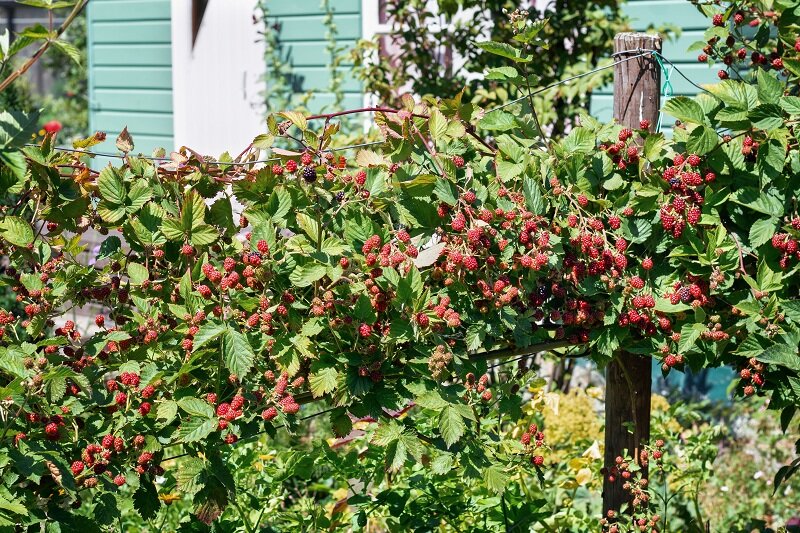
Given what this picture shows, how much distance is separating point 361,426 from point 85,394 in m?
1.01

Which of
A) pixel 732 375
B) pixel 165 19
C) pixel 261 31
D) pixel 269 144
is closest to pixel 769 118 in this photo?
pixel 269 144

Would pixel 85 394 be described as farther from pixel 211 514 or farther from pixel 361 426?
pixel 361 426

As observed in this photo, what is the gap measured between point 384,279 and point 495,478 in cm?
50

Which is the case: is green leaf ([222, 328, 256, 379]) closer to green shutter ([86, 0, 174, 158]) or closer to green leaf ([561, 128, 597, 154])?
green leaf ([561, 128, 597, 154])

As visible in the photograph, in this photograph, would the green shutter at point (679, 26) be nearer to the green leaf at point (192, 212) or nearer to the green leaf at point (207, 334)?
the green leaf at point (192, 212)

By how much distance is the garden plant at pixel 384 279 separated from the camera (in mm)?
Result: 2078

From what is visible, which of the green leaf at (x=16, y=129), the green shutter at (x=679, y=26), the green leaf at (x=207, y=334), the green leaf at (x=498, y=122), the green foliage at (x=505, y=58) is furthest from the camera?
the green shutter at (x=679, y=26)

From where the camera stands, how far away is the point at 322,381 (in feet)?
6.86

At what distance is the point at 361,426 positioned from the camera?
2922mm

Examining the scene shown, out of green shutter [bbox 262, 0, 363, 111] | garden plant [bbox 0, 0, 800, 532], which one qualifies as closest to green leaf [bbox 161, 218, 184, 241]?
garden plant [bbox 0, 0, 800, 532]

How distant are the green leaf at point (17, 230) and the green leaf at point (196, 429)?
1.76 feet

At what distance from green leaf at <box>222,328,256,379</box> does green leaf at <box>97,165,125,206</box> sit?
0.43m

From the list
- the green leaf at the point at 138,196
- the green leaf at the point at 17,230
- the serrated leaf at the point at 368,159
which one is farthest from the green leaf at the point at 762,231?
the green leaf at the point at 17,230

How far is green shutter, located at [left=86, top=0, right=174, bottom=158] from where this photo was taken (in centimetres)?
772
